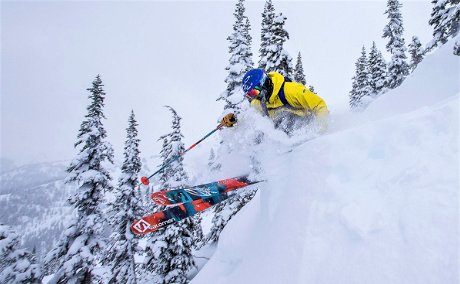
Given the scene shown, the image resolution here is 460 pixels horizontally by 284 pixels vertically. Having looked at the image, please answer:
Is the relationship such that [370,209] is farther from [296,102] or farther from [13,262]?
[13,262]

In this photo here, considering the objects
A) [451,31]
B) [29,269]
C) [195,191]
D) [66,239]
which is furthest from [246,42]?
[29,269]

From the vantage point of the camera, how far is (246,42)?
1777 centimetres

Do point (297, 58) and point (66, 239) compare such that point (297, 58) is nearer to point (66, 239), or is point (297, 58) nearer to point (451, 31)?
point (451, 31)

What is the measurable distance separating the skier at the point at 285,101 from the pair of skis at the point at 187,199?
1830mm

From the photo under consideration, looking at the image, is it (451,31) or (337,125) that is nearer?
(337,125)

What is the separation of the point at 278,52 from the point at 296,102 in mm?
11247

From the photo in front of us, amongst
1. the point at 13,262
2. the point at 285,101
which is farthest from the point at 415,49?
the point at 13,262

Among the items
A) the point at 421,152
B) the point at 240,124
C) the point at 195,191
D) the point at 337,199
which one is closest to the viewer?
the point at 421,152

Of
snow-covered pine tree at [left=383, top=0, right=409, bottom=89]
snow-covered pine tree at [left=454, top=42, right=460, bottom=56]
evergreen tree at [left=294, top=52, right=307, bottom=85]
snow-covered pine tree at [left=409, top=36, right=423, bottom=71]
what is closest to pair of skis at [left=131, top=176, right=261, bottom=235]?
snow-covered pine tree at [left=454, top=42, right=460, bottom=56]

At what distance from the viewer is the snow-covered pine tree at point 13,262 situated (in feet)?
38.2

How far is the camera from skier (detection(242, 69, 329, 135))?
6.29m

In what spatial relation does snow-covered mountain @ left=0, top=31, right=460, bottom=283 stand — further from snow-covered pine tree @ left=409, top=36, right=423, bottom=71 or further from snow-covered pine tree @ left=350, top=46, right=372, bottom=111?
snow-covered pine tree @ left=409, top=36, right=423, bottom=71

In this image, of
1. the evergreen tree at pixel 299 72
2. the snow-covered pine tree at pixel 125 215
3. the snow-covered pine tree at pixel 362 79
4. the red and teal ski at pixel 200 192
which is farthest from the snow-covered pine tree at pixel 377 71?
the red and teal ski at pixel 200 192

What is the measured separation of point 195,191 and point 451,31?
13962mm
